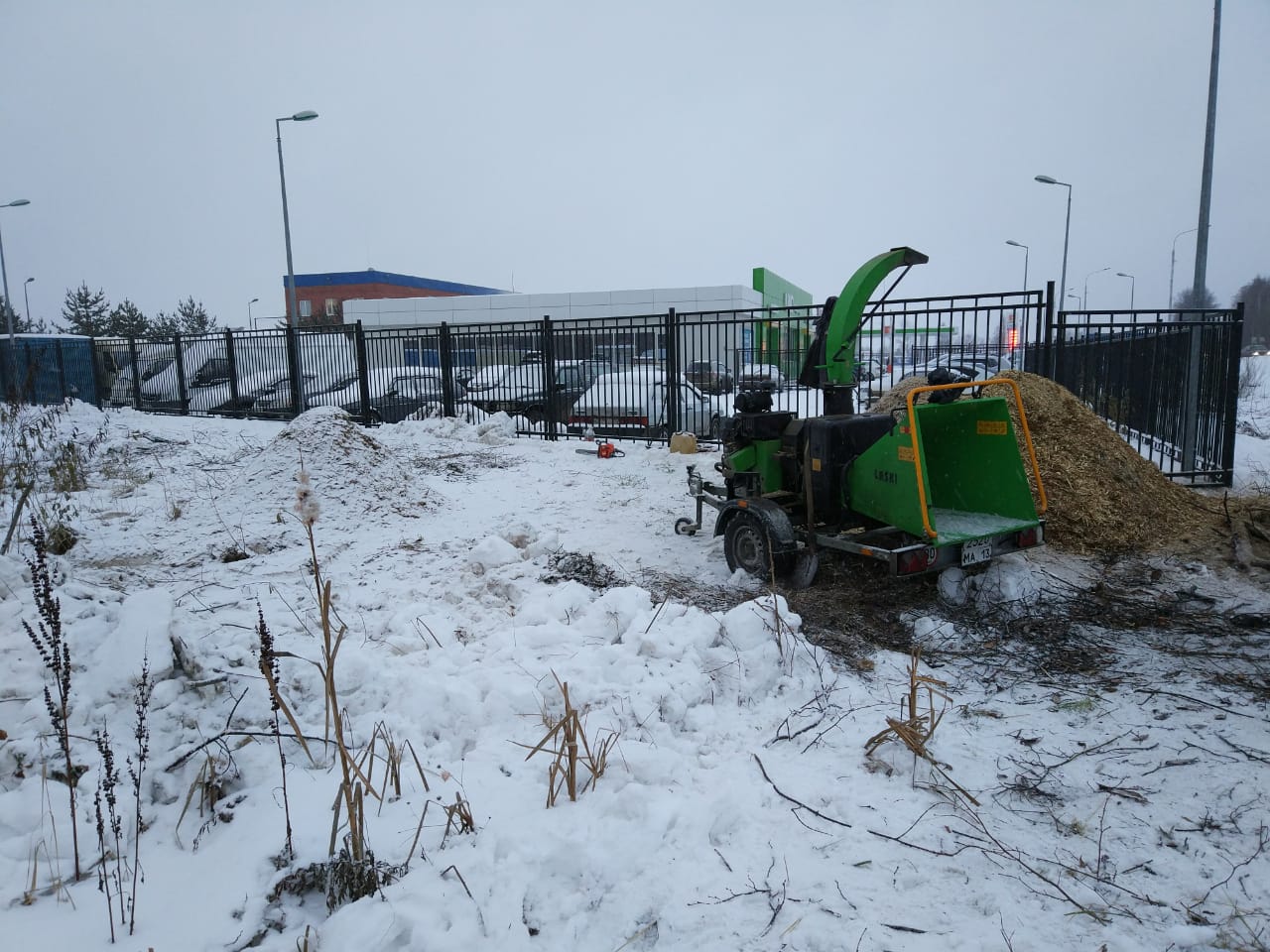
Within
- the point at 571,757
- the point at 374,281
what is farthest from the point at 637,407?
the point at 374,281

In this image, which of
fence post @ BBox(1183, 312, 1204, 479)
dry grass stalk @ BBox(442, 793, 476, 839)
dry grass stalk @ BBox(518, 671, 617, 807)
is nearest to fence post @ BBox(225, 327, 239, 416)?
dry grass stalk @ BBox(518, 671, 617, 807)

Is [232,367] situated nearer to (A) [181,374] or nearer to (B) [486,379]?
(A) [181,374]

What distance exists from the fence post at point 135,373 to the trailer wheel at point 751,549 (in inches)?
835

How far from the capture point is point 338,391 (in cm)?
1689

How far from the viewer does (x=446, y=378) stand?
15078mm

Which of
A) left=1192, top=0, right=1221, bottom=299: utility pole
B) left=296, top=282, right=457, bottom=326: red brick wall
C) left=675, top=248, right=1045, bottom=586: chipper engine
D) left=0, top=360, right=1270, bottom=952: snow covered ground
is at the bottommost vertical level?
left=0, top=360, right=1270, bottom=952: snow covered ground

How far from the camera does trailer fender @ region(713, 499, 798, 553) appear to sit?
548cm

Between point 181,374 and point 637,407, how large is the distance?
14273 millimetres

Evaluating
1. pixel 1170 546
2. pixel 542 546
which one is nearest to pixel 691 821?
pixel 542 546

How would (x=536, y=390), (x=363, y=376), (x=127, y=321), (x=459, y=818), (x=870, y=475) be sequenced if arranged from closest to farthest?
(x=459, y=818) → (x=870, y=475) → (x=536, y=390) → (x=363, y=376) → (x=127, y=321)

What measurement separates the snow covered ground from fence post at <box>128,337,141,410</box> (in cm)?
1853

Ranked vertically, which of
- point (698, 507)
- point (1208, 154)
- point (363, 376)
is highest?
point (1208, 154)

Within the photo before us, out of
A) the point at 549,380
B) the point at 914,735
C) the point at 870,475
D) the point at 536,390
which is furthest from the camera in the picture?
the point at 536,390

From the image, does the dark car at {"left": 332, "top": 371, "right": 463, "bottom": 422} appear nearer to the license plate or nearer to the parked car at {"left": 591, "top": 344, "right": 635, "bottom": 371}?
the parked car at {"left": 591, "top": 344, "right": 635, "bottom": 371}
